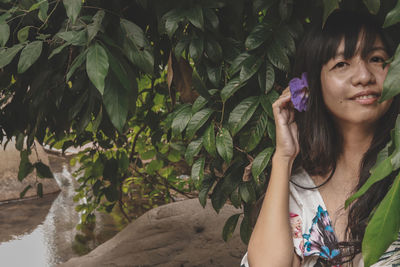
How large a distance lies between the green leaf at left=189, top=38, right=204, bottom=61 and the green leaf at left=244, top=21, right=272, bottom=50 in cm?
13

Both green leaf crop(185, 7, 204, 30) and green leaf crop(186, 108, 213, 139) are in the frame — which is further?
green leaf crop(186, 108, 213, 139)

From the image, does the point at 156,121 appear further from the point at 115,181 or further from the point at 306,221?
the point at 306,221

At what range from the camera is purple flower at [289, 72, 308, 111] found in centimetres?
137

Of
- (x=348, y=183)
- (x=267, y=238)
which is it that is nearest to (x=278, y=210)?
(x=267, y=238)

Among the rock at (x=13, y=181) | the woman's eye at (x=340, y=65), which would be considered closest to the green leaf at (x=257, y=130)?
the woman's eye at (x=340, y=65)

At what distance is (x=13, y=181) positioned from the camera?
555 cm

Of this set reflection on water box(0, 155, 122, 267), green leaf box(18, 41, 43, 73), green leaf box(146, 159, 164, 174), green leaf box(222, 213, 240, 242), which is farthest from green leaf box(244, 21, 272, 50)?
reflection on water box(0, 155, 122, 267)

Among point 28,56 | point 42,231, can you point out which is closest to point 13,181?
point 42,231

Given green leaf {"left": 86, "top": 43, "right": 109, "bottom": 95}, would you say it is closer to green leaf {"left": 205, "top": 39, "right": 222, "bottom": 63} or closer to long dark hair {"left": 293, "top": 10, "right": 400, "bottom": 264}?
green leaf {"left": 205, "top": 39, "right": 222, "bottom": 63}

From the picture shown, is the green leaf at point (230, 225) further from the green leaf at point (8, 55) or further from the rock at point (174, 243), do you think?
the rock at point (174, 243)

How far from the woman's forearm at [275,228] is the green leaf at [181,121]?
28 cm

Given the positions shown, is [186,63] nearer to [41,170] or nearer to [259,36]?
[259,36]

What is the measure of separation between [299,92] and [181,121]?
0.35 m

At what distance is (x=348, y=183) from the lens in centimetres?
142
